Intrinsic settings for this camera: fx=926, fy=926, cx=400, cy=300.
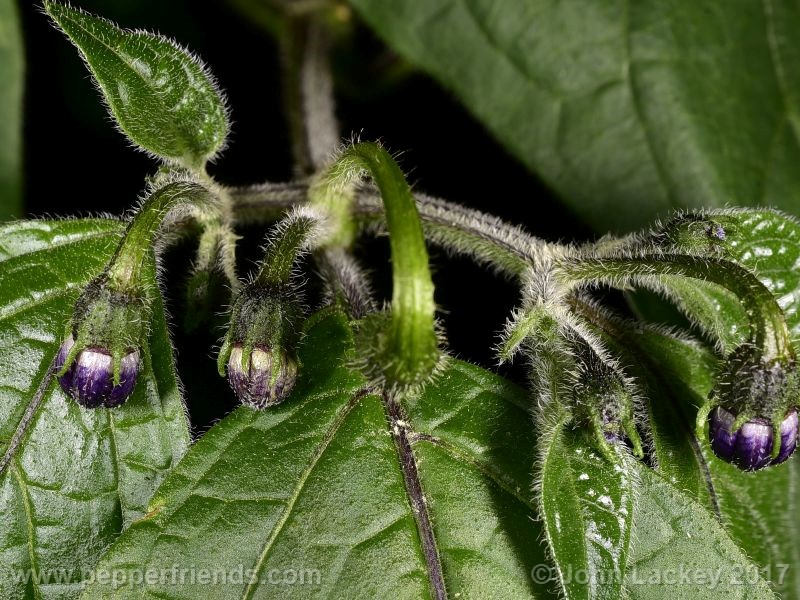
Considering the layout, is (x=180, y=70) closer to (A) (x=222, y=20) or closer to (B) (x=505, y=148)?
(B) (x=505, y=148)

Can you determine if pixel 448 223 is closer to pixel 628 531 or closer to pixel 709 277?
pixel 709 277

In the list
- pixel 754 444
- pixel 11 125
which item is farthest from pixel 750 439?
pixel 11 125

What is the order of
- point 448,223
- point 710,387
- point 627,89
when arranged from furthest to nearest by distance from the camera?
point 627,89 → point 448,223 → point 710,387

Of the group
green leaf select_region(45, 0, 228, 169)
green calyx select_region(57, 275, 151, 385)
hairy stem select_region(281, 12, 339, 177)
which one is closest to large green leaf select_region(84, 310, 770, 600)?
green calyx select_region(57, 275, 151, 385)

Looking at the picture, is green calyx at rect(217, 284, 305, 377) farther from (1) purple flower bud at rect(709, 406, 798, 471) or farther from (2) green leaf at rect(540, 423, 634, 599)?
(1) purple flower bud at rect(709, 406, 798, 471)

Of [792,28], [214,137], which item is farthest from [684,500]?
[792,28]

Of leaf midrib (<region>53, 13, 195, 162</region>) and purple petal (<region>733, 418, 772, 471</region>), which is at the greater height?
leaf midrib (<region>53, 13, 195, 162</region>)
